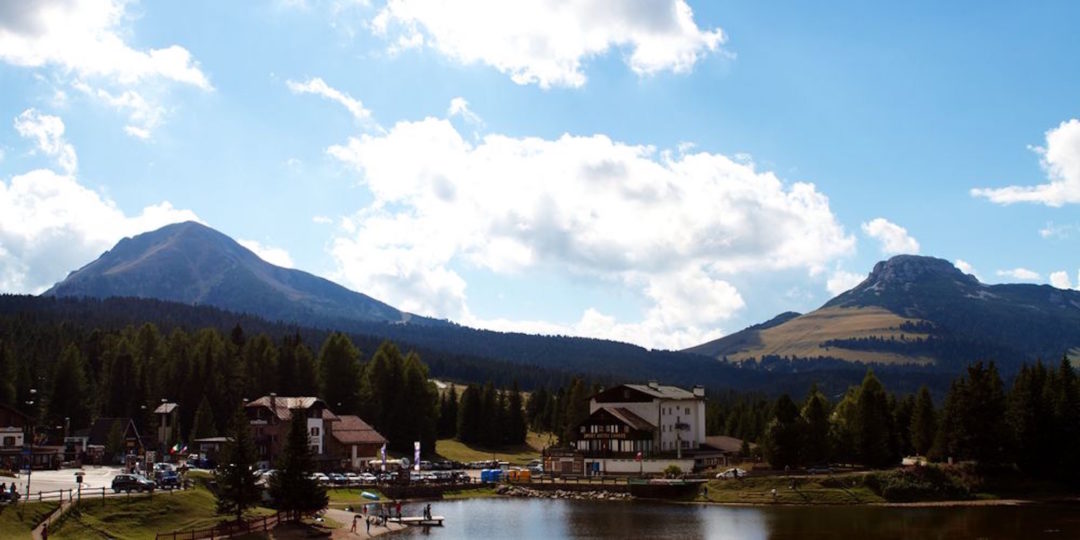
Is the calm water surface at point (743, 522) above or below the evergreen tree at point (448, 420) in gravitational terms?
below

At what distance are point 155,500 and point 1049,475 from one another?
3522 inches

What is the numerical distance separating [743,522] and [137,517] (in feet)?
156

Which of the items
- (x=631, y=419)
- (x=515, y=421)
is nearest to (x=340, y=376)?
(x=515, y=421)

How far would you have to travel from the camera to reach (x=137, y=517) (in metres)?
62.6

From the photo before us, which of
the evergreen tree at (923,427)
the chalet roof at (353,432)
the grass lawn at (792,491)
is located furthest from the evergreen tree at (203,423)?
the evergreen tree at (923,427)

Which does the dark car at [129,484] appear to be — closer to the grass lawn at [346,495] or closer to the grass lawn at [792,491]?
the grass lawn at [346,495]

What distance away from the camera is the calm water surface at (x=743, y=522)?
70250 mm

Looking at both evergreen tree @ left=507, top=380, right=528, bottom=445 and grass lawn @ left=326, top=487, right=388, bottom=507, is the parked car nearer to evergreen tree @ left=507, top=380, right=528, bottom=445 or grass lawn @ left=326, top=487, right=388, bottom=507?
grass lawn @ left=326, top=487, right=388, bottom=507

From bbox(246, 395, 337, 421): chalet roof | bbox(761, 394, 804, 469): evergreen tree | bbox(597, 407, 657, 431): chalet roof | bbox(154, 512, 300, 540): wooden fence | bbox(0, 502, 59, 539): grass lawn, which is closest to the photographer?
bbox(0, 502, 59, 539): grass lawn

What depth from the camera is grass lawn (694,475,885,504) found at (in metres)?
95.4

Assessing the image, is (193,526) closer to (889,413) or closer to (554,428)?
(889,413)

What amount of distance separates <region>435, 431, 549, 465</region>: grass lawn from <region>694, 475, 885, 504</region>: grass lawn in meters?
51.1

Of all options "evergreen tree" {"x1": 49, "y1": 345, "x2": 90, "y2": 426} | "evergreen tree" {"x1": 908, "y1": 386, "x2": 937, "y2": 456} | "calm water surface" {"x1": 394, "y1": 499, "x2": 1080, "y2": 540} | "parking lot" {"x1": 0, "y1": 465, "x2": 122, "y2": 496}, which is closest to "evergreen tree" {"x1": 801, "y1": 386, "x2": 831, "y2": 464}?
"evergreen tree" {"x1": 908, "y1": 386, "x2": 937, "y2": 456}

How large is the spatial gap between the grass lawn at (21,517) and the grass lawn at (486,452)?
92.7 metres
